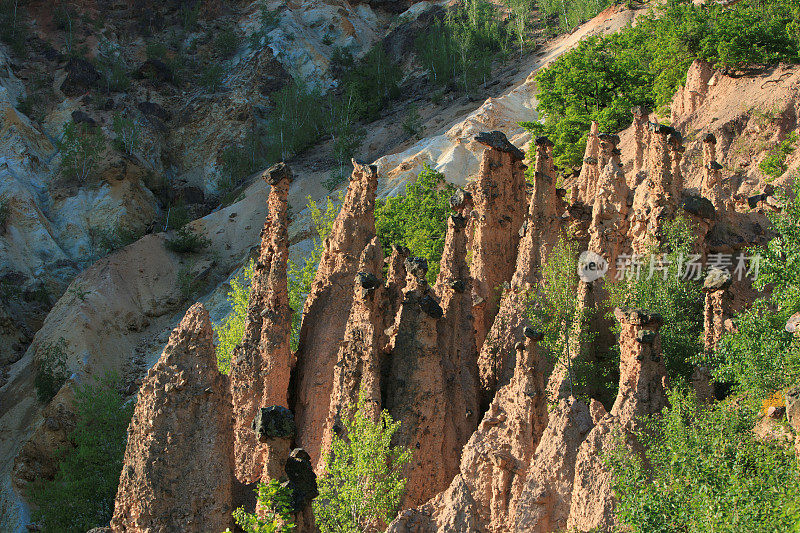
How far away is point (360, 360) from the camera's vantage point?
640 inches

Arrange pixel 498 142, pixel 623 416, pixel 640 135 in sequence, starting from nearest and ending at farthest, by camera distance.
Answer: pixel 623 416 < pixel 498 142 < pixel 640 135

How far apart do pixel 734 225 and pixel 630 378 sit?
10.7m

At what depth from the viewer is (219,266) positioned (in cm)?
4500

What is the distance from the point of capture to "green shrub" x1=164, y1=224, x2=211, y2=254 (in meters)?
46.1

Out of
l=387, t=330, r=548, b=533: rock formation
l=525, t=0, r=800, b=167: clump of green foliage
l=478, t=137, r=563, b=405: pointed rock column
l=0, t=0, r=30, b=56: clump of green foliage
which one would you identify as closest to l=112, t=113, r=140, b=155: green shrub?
l=0, t=0, r=30, b=56: clump of green foliage

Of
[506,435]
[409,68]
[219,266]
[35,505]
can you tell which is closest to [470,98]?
[409,68]

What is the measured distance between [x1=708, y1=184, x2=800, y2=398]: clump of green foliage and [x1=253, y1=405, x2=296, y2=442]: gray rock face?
793 centimetres

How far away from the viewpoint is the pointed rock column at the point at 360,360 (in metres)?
15.8

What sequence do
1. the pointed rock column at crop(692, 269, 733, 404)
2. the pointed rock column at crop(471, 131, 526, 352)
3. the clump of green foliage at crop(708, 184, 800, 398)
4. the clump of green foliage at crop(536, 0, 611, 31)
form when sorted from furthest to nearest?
the clump of green foliage at crop(536, 0, 611, 31)
the pointed rock column at crop(471, 131, 526, 352)
the pointed rock column at crop(692, 269, 733, 404)
the clump of green foliage at crop(708, 184, 800, 398)

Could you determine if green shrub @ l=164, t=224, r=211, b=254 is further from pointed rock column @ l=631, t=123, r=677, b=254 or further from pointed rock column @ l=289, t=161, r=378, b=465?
pointed rock column @ l=631, t=123, r=677, b=254

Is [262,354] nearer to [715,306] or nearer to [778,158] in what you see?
[715,306]

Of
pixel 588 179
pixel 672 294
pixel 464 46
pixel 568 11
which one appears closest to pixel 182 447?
pixel 672 294

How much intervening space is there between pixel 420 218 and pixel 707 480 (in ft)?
76.4

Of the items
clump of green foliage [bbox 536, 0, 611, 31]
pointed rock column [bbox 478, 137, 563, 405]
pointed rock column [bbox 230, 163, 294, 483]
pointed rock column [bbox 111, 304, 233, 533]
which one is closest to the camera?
pointed rock column [bbox 111, 304, 233, 533]
